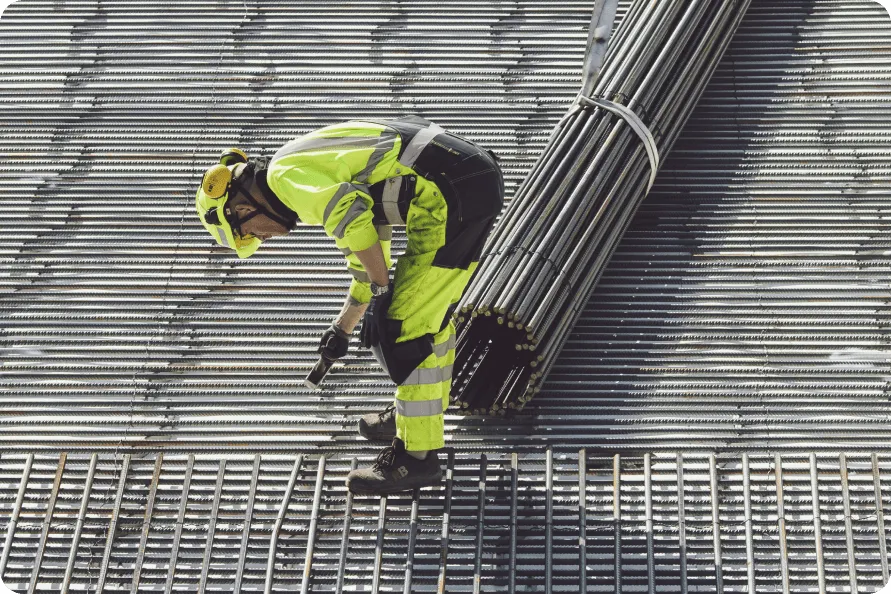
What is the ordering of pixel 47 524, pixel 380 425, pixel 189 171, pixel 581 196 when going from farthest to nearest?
pixel 189 171 < pixel 581 196 < pixel 380 425 < pixel 47 524

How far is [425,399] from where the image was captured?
14.4 feet

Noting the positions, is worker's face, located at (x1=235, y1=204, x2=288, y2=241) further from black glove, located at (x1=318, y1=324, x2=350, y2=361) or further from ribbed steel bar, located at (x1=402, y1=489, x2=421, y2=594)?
ribbed steel bar, located at (x1=402, y1=489, x2=421, y2=594)

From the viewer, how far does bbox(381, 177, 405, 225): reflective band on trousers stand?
4281 millimetres

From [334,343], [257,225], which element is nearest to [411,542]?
[334,343]

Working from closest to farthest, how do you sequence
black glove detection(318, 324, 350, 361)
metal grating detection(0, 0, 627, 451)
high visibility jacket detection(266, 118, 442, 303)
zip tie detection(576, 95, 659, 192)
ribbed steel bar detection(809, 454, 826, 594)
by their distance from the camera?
high visibility jacket detection(266, 118, 442, 303), ribbed steel bar detection(809, 454, 826, 594), black glove detection(318, 324, 350, 361), metal grating detection(0, 0, 627, 451), zip tie detection(576, 95, 659, 192)

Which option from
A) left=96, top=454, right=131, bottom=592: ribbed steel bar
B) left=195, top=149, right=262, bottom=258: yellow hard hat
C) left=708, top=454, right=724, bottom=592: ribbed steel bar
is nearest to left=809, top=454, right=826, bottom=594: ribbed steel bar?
left=708, top=454, right=724, bottom=592: ribbed steel bar

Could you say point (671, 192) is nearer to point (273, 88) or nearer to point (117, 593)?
point (273, 88)

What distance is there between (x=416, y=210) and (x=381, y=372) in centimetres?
118

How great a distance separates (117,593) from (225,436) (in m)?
0.97

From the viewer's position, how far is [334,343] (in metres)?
4.53

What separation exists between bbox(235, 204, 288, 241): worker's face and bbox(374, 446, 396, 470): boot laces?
48.9 inches

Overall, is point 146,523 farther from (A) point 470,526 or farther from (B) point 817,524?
(B) point 817,524

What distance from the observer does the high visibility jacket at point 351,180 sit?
400 centimetres

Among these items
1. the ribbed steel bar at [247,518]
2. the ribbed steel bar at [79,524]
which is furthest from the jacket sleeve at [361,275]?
the ribbed steel bar at [79,524]
